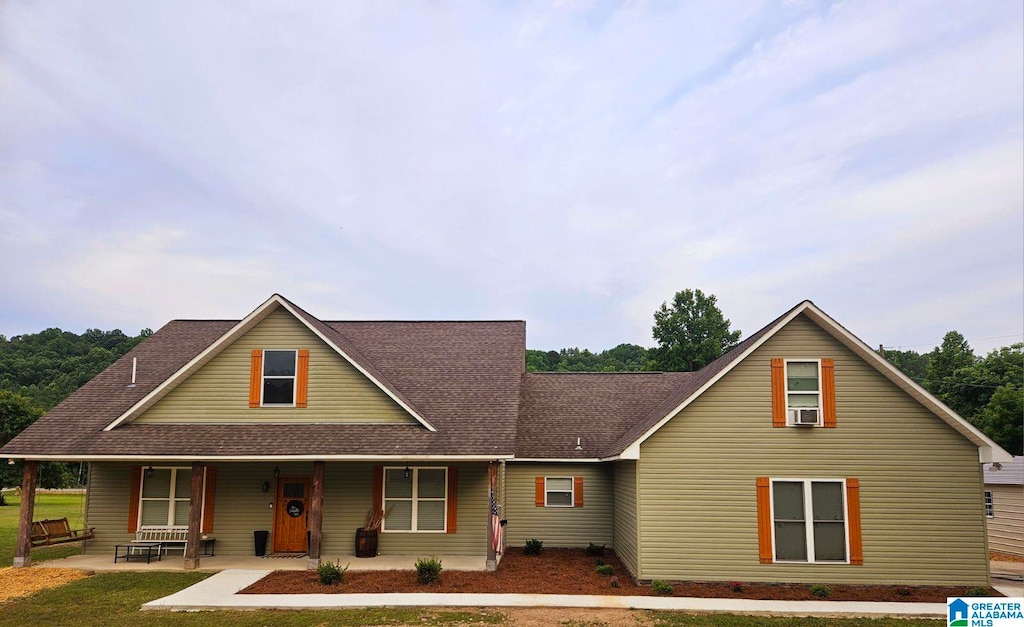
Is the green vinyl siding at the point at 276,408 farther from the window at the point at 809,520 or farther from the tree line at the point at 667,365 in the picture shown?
the tree line at the point at 667,365

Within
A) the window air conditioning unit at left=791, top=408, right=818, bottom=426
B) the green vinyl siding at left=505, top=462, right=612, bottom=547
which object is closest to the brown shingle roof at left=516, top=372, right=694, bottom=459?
the green vinyl siding at left=505, top=462, right=612, bottom=547

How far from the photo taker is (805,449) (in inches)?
526

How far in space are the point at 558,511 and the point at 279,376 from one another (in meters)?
8.39

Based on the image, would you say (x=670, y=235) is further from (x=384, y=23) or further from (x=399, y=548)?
(x=399, y=548)

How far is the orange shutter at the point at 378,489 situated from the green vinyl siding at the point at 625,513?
596 centimetres

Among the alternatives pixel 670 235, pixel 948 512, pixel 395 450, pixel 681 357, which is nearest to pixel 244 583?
pixel 395 450

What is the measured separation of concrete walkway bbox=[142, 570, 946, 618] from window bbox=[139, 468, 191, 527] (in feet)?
15.7

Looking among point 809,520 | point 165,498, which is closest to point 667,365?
point 809,520

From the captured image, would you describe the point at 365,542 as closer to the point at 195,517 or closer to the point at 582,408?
the point at 195,517

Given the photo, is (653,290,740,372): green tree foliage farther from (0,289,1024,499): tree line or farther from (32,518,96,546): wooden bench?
(32,518,96,546): wooden bench

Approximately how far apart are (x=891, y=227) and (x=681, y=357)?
35.0 metres

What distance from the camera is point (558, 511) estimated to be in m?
18.0

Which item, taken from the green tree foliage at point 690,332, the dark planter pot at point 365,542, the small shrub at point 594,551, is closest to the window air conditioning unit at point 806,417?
the small shrub at point 594,551

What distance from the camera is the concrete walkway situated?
36.5ft
